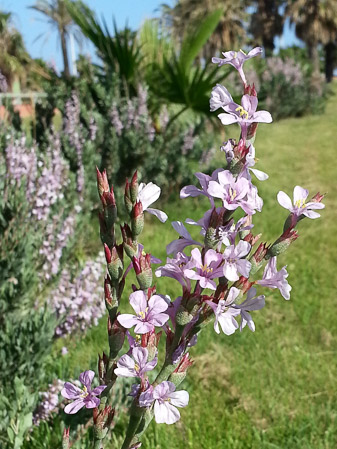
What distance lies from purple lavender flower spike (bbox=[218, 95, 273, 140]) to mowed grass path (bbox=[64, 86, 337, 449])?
48cm

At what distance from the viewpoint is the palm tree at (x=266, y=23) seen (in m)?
28.9

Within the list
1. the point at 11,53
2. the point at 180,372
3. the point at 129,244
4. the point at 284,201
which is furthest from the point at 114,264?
the point at 11,53

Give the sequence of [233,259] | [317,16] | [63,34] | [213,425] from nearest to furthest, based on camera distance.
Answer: [233,259], [213,425], [317,16], [63,34]

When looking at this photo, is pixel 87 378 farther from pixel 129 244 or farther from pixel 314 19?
pixel 314 19

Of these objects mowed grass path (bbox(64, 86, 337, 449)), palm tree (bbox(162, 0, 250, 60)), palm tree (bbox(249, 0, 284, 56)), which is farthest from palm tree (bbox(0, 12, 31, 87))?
mowed grass path (bbox(64, 86, 337, 449))

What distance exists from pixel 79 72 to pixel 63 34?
33857mm

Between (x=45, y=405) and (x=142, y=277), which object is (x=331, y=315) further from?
(x=142, y=277)

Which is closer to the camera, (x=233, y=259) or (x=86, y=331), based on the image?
(x=233, y=259)

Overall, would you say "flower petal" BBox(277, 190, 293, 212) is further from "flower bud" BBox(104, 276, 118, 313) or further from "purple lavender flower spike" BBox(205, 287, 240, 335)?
Result: "flower bud" BBox(104, 276, 118, 313)

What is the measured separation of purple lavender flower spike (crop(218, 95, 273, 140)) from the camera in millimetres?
1012

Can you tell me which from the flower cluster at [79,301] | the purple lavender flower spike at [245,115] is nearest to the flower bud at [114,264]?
the purple lavender flower spike at [245,115]

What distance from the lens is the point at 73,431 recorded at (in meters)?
2.19

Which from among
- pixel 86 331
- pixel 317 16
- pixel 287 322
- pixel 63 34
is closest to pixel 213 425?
pixel 86 331

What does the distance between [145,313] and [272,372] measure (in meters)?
2.51
